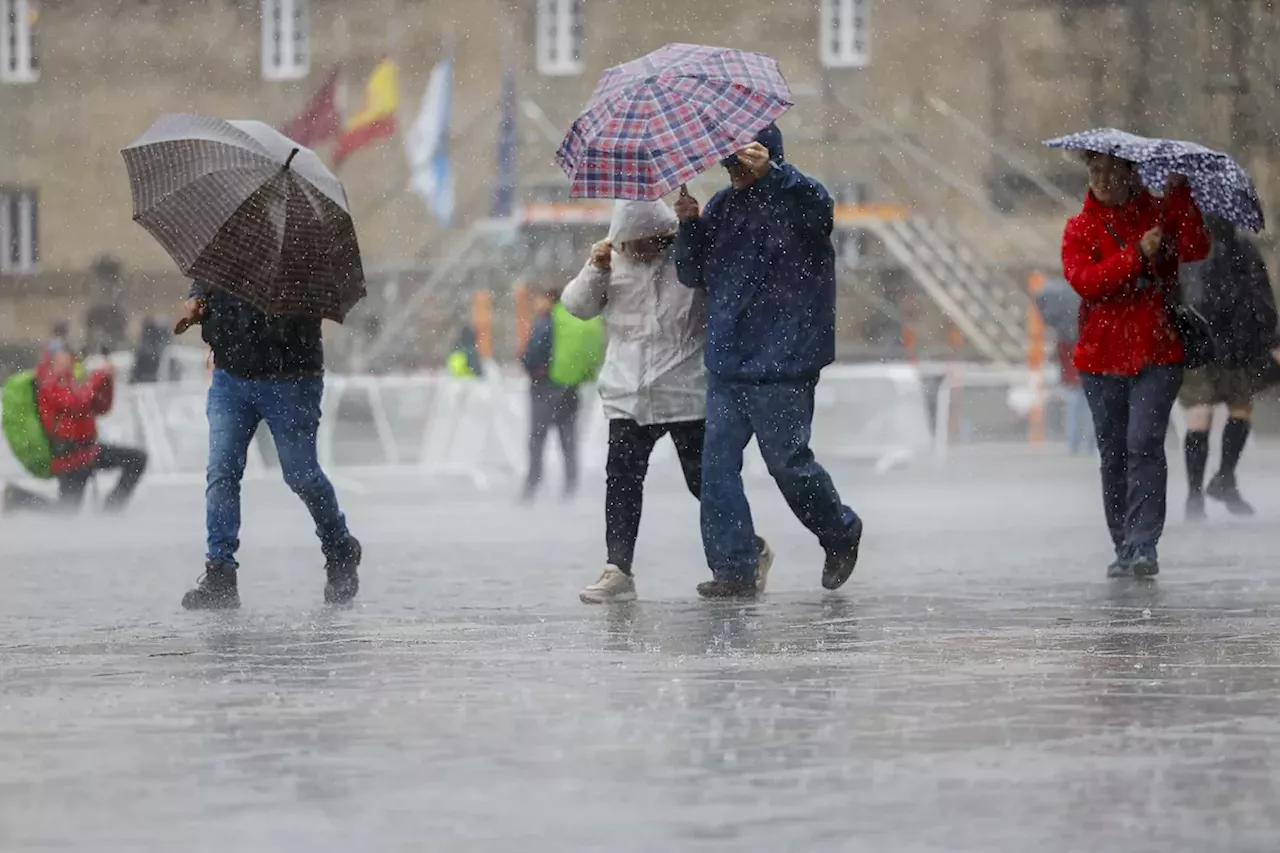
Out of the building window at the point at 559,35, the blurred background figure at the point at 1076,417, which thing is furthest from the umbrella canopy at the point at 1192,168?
the building window at the point at 559,35

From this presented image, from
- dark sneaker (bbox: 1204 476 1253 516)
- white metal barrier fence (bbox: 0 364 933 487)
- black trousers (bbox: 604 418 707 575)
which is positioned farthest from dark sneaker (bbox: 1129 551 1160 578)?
white metal barrier fence (bbox: 0 364 933 487)

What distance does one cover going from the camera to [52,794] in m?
5.64

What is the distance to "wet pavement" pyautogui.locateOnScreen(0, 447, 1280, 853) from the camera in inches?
206

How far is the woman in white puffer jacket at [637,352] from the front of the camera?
413 inches

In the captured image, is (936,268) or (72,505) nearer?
(72,505)

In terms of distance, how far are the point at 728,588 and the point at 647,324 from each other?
3.30ft

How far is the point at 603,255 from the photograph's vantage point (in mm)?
10375

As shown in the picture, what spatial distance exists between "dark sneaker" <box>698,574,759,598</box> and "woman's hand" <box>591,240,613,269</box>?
1201 millimetres

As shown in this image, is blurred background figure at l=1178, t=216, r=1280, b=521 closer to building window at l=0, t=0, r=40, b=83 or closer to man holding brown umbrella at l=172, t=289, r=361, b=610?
man holding brown umbrella at l=172, t=289, r=361, b=610

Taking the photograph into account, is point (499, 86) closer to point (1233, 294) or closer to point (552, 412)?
point (552, 412)

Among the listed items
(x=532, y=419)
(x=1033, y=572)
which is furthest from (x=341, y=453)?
(x=1033, y=572)

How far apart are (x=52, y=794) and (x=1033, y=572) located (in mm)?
6956

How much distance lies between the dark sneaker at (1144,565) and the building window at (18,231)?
2140 inches

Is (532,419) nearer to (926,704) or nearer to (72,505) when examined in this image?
(72,505)
